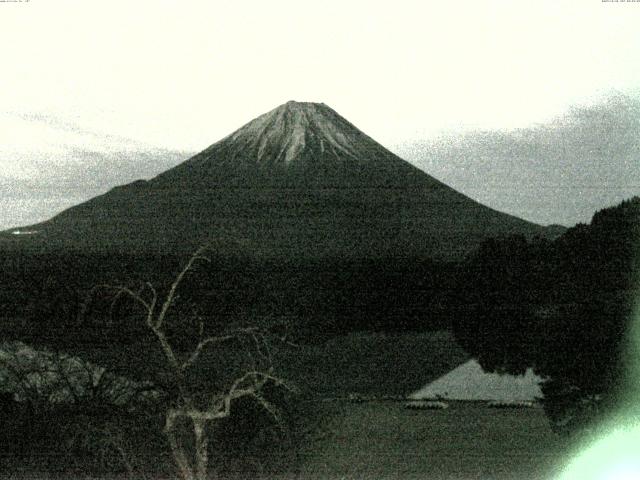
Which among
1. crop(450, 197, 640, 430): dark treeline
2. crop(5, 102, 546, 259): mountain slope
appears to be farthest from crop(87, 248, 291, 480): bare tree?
crop(450, 197, 640, 430): dark treeline

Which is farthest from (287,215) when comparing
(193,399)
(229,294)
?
(193,399)

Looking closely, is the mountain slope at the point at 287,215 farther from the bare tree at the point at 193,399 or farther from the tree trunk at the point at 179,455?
the tree trunk at the point at 179,455

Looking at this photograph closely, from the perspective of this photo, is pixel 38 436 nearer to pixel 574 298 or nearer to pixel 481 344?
pixel 481 344

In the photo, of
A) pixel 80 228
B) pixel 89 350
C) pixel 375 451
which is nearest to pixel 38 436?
pixel 89 350

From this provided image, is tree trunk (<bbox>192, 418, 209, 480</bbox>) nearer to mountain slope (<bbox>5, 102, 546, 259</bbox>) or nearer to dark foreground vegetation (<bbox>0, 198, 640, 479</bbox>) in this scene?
dark foreground vegetation (<bbox>0, 198, 640, 479</bbox>)

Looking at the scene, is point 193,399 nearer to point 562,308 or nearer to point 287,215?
point 287,215

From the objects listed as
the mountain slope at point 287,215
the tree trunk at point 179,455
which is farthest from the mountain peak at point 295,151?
the tree trunk at point 179,455
